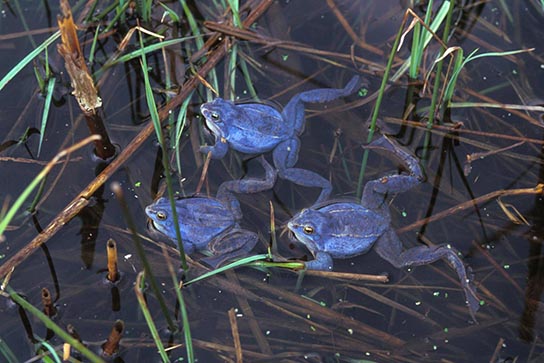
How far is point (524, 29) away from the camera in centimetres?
511

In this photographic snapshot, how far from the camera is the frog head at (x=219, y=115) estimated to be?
446 centimetres

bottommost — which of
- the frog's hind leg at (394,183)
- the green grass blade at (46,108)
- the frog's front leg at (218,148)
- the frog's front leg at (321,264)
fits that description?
the frog's front leg at (321,264)

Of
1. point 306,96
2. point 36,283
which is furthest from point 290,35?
point 36,283

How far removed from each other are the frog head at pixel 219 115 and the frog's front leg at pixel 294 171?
380 millimetres

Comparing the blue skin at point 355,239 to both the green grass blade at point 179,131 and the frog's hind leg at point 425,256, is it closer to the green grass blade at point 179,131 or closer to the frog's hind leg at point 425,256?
the frog's hind leg at point 425,256

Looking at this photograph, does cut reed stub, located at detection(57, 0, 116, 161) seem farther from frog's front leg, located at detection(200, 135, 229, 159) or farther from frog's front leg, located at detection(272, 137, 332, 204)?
frog's front leg, located at detection(272, 137, 332, 204)

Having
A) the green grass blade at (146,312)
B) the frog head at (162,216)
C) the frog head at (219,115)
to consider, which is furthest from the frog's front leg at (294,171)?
the green grass blade at (146,312)

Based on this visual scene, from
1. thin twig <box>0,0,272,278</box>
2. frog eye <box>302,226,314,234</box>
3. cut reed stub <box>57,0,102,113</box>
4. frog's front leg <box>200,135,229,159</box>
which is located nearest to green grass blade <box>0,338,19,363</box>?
→ thin twig <box>0,0,272,278</box>

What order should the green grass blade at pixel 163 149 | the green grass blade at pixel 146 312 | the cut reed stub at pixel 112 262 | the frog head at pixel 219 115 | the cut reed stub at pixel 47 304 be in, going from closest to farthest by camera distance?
the green grass blade at pixel 146 312 < the green grass blade at pixel 163 149 < the cut reed stub at pixel 112 262 < the cut reed stub at pixel 47 304 < the frog head at pixel 219 115

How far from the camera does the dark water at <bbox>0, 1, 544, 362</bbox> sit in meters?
3.94

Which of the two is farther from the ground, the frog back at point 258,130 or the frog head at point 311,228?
the frog back at point 258,130

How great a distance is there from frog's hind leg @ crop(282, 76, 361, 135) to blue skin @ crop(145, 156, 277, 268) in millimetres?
761

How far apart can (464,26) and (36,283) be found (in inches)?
145

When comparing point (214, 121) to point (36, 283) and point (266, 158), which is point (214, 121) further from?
point (36, 283)
